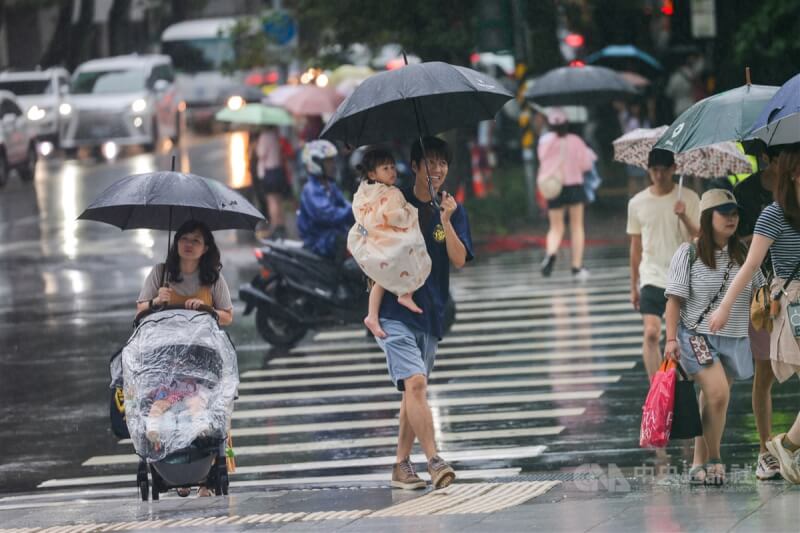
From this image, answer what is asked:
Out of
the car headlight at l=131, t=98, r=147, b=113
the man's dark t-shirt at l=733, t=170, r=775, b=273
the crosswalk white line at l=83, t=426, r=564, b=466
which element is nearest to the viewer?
the man's dark t-shirt at l=733, t=170, r=775, b=273

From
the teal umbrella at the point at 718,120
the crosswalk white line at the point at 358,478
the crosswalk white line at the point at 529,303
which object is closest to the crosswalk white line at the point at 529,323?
the crosswalk white line at the point at 529,303

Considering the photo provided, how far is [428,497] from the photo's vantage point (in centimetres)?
880

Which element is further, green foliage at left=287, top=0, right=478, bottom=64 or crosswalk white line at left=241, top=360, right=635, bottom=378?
green foliage at left=287, top=0, right=478, bottom=64

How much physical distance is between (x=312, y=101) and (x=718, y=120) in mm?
17059

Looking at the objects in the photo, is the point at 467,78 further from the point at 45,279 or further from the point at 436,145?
the point at 45,279

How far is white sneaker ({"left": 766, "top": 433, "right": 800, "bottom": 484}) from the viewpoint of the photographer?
8.36m

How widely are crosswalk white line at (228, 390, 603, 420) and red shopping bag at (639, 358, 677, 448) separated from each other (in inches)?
149

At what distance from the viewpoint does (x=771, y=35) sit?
25297 mm

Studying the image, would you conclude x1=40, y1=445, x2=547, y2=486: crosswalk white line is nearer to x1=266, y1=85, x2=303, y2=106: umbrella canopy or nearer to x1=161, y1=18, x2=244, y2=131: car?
x1=266, y1=85, x2=303, y2=106: umbrella canopy

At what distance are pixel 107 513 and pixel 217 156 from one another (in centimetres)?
2886

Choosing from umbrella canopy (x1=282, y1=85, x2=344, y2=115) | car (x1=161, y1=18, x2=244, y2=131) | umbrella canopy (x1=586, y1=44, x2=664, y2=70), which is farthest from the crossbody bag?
car (x1=161, y1=18, x2=244, y2=131)

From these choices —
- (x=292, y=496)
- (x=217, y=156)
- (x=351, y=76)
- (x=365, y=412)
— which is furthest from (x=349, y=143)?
(x=217, y=156)

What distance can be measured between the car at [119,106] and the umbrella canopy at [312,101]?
12201 mm

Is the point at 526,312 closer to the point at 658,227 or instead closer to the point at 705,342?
the point at 658,227
